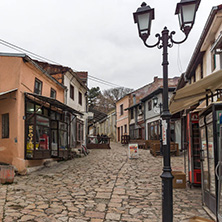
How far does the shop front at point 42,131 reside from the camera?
9906mm

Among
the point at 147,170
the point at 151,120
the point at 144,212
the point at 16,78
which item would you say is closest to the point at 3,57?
the point at 16,78

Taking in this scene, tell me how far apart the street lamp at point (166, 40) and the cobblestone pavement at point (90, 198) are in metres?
1.07

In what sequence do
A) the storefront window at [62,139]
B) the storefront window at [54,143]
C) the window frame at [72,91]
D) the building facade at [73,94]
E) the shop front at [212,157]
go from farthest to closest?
the window frame at [72,91] < the building facade at [73,94] < the storefront window at [62,139] < the storefront window at [54,143] < the shop front at [212,157]

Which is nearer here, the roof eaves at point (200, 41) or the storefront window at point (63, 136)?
the roof eaves at point (200, 41)

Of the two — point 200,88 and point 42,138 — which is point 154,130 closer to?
point 42,138

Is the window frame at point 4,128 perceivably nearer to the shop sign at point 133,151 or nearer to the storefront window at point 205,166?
the shop sign at point 133,151

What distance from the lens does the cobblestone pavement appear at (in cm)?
503

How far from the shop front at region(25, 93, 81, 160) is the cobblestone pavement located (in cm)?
115

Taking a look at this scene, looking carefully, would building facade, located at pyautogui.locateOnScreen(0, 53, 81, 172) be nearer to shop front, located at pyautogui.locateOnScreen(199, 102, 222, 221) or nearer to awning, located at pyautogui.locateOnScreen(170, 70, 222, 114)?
awning, located at pyautogui.locateOnScreen(170, 70, 222, 114)

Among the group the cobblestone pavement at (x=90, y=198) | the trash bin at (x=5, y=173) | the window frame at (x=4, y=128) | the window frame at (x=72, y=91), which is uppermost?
the window frame at (x=72, y=91)

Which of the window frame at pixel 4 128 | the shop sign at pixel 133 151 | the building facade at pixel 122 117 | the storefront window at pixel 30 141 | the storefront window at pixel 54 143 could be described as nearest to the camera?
the storefront window at pixel 30 141

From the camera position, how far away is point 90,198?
20.8 ft

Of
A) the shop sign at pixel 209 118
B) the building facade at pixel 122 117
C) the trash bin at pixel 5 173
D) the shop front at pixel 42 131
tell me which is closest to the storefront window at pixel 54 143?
the shop front at pixel 42 131

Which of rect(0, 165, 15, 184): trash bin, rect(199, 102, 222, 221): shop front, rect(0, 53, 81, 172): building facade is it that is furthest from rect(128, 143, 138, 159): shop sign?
rect(199, 102, 222, 221): shop front
